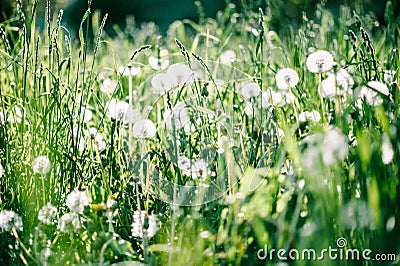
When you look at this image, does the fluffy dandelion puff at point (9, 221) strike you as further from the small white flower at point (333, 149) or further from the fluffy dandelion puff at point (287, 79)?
the fluffy dandelion puff at point (287, 79)

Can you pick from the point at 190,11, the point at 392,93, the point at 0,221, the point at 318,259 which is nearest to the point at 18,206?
the point at 0,221

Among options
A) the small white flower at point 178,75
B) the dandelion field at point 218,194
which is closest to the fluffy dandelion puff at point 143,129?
the dandelion field at point 218,194

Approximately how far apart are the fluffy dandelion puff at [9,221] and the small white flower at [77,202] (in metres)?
0.09

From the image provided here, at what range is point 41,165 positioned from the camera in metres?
1.09

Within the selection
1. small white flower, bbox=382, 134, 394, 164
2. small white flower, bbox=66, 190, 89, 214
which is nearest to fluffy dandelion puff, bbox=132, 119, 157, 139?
small white flower, bbox=66, 190, 89, 214

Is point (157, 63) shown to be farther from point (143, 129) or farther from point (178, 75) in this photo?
point (143, 129)

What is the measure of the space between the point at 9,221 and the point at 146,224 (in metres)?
0.24

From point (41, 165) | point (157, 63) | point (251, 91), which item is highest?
point (157, 63)

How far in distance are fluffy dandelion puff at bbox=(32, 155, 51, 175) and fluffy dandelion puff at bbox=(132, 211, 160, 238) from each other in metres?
0.24

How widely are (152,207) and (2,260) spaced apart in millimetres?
305

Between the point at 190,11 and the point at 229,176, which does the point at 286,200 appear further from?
the point at 190,11

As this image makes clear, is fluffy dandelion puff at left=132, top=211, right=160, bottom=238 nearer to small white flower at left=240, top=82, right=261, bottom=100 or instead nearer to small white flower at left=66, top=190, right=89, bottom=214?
small white flower at left=66, top=190, right=89, bottom=214

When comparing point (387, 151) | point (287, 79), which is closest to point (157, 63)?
point (287, 79)

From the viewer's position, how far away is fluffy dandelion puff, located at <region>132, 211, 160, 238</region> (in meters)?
0.92
